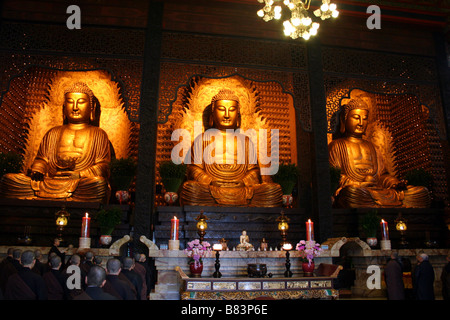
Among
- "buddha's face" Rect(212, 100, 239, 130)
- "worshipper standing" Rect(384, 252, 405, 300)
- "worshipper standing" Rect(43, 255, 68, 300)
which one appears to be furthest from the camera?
"buddha's face" Rect(212, 100, 239, 130)

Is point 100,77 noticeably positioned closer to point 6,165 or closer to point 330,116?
point 6,165

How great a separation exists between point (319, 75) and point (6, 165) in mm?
6195

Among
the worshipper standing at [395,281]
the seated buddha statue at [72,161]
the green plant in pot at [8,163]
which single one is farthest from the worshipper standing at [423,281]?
the green plant in pot at [8,163]

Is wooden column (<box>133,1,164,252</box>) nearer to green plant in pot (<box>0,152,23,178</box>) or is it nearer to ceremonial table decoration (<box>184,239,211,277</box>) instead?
ceremonial table decoration (<box>184,239,211,277</box>)

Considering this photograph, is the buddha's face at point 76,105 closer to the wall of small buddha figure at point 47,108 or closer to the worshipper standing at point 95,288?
the wall of small buddha figure at point 47,108

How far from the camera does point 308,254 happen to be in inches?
206

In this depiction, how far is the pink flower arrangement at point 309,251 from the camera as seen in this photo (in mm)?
5221

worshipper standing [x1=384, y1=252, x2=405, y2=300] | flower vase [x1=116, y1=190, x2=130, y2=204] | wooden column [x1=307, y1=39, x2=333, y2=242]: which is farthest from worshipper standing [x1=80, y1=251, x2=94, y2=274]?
wooden column [x1=307, y1=39, x2=333, y2=242]

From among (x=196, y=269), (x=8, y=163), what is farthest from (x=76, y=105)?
(x=196, y=269)

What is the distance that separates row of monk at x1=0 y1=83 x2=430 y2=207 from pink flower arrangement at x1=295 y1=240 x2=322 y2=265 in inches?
90.2

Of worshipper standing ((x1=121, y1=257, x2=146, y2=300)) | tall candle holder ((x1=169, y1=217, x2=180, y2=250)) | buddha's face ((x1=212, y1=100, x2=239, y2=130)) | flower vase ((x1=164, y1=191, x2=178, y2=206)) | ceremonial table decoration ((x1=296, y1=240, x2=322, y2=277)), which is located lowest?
worshipper standing ((x1=121, y1=257, x2=146, y2=300))

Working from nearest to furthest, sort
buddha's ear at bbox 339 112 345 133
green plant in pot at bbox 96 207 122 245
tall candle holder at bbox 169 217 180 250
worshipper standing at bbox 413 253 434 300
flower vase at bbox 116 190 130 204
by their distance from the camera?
worshipper standing at bbox 413 253 434 300 → tall candle holder at bbox 169 217 180 250 → green plant in pot at bbox 96 207 122 245 → flower vase at bbox 116 190 130 204 → buddha's ear at bbox 339 112 345 133

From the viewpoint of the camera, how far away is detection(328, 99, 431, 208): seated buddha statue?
8.26m

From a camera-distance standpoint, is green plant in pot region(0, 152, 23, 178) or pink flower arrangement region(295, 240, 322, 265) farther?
green plant in pot region(0, 152, 23, 178)
